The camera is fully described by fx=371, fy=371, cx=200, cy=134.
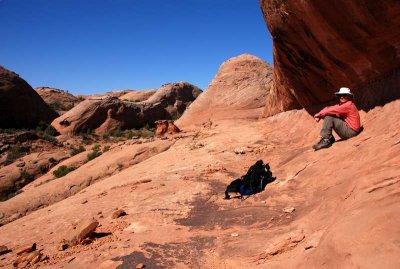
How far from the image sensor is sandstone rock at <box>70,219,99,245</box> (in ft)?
15.2

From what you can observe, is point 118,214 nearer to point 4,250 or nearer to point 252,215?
point 4,250

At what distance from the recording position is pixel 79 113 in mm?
21375

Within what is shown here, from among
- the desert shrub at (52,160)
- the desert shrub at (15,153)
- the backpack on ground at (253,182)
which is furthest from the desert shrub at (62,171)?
the backpack on ground at (253,182)

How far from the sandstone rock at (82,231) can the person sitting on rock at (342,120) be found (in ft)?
12.5

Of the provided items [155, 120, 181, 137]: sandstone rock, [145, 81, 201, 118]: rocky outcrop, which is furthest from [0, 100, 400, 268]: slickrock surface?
[145, 81, 201, 118]: rocky outcrop

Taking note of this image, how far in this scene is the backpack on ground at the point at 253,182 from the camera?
229 inches

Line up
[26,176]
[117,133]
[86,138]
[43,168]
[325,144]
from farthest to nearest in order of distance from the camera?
[117,133] → [86,138] → [43,168] → [26,176] → [325,144]

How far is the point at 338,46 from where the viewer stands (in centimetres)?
671

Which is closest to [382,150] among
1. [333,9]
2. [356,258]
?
[356,258]

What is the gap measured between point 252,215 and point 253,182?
1094 millimetres

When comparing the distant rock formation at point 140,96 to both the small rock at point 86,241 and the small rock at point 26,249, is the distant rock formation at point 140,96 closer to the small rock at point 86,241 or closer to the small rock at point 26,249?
the small rock at point 26,249

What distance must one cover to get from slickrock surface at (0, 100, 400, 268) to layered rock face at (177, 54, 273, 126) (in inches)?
290

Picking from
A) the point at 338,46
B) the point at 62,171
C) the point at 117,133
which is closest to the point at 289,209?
the point at 338,46

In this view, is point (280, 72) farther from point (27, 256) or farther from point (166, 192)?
point (27, 256)
